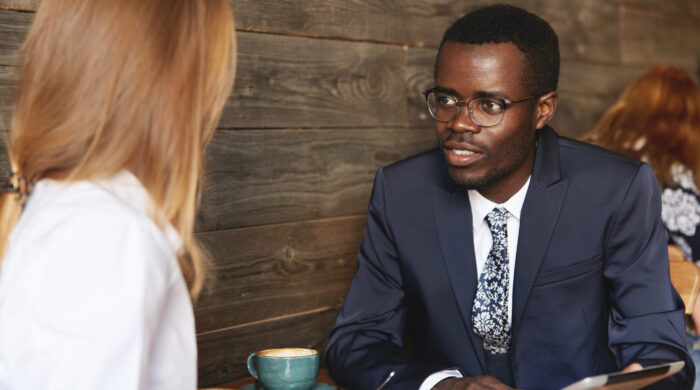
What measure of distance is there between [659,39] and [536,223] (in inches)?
69.1

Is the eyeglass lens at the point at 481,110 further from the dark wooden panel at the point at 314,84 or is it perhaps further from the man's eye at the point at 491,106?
the dark wooden panel at the point at 314,84

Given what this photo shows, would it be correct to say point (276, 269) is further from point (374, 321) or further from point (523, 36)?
point (523, 36)

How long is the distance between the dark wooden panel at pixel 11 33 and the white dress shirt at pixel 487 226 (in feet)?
3.12

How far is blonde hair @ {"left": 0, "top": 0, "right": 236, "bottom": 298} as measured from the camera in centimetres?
83

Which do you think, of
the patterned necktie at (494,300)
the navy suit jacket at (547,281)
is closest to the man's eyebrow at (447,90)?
the navy suit jacket at (547,281)

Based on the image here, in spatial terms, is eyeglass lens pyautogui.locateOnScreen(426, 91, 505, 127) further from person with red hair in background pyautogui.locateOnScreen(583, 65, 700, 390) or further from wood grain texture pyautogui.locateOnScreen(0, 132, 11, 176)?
person with red hair in background pyautogui.locateOnScreen(583, 65, 700, 390)

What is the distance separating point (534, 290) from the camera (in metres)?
1.53

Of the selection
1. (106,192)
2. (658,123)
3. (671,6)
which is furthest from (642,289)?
(671,6)

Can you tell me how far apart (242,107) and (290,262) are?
15.5 inches

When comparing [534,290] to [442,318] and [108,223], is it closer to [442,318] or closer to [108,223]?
[442,318]

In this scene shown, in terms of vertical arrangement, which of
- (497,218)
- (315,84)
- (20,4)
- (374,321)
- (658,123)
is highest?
(20,4)

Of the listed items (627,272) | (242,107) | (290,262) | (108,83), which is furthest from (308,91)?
(108,83)

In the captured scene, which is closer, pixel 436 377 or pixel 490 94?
pixel 436 377

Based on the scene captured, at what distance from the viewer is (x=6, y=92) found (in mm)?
1310
